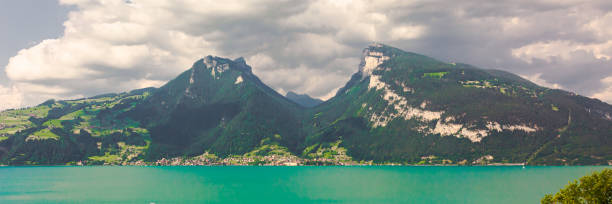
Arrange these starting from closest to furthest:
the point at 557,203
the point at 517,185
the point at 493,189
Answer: the point at 557,203 → the point at 493,189 → the point at 517,185

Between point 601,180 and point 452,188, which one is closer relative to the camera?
point 601,180

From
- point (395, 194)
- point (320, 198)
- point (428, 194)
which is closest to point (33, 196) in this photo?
point (320, 198)

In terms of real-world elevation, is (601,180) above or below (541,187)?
above

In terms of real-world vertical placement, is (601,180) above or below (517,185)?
above

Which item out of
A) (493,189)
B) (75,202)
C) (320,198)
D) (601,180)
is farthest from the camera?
(493,189)

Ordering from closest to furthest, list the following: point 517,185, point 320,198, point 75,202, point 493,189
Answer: point 75,202 → point 320,198 → point 493,189 → point 517,185

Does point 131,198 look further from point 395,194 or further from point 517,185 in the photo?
point 517,185

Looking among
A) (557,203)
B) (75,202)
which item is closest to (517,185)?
(557,203)

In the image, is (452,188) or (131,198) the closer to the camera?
(131,198)

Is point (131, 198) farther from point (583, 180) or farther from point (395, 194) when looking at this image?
point (583, 180)
